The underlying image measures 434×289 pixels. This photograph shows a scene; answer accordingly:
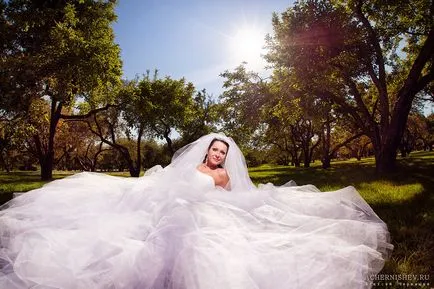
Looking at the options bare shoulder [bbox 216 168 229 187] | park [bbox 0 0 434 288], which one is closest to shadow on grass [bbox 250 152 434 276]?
park [bbox 0 0 434 288]

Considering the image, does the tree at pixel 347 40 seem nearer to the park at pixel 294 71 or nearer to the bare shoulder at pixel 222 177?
the park at pixel 294 71

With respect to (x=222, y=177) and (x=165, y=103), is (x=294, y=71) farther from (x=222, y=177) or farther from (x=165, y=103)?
(x=165, y=103)

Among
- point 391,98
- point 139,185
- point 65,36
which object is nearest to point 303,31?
point 65,36

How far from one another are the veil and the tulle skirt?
A: 1168 millimetres

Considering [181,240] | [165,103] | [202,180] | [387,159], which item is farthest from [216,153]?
[165,103]

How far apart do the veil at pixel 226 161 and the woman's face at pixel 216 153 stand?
8.2 inches

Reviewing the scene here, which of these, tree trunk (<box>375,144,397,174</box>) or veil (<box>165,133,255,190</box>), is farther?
tree trunk (<box>375,144,397,174</box>)

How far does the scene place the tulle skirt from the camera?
155 inches

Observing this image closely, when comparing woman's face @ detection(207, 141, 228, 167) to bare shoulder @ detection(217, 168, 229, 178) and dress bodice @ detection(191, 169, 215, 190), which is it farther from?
dress bodice @ detection(191, 169, 215, 190)

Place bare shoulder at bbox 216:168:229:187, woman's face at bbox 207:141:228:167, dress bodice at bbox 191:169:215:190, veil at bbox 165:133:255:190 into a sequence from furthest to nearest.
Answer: veil at bbox 165:133:255:190
woman's face at bbox 207:141:228:167
bare shoulder at bbox 216:168:229:187
dress bodice at bbox 191:169:215:190

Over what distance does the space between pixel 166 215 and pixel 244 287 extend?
154 cm

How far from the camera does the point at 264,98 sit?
25.7 metres

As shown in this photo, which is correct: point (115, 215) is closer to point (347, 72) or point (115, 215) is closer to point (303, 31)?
point (303, 31)

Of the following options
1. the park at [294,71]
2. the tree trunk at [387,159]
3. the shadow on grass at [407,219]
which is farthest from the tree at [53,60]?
the tree trunk at [387,159]
